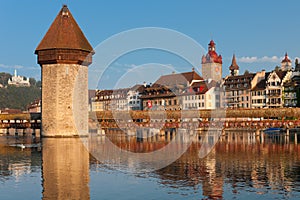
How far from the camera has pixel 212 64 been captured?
98750 mm

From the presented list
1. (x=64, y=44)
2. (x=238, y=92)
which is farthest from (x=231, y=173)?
(x=238, y=92)

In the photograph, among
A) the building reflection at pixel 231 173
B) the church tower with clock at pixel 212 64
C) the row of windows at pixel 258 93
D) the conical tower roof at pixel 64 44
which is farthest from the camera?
the church tower with clock at pixel 212 64

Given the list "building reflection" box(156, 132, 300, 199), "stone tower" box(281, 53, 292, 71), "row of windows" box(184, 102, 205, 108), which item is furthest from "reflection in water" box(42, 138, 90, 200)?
"stone tower" box(281, 53, 292, 71)

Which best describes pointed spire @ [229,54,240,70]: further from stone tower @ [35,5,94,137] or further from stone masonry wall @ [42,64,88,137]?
stone masonry wall @ [42,64,88,137]

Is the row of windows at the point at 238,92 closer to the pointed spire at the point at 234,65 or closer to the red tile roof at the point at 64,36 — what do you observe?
the pointed spire at the point at 234,65

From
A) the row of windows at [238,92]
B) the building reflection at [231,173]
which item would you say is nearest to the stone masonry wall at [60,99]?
the building reflection at [231,173]

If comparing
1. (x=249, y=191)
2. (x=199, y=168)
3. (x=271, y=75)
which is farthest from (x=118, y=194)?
(x=271, y=75)

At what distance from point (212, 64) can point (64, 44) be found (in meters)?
69.0

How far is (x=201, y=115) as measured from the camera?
46469 mm

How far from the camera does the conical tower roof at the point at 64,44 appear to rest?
3272cm

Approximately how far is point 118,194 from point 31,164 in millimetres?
6679

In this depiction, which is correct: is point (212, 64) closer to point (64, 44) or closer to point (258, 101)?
point (258, 101)

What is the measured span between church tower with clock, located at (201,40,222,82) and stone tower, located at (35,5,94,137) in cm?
6674

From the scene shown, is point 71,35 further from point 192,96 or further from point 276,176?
point 192,96
